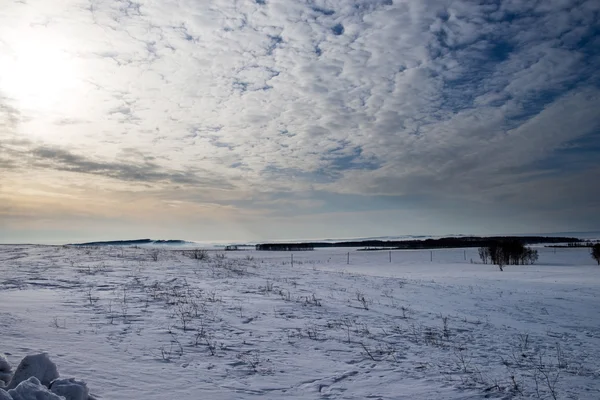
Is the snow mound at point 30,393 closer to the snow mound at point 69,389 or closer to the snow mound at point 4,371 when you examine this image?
the snow mound at point 69,389

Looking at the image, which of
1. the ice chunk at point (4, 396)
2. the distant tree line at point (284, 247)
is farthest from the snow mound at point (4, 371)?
the distant tree line at point (284, 247)

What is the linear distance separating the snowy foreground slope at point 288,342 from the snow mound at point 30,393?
4.44 ft

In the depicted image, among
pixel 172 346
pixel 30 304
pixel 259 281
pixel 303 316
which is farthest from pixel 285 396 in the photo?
pixel 259 281

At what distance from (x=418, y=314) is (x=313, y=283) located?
314 inches

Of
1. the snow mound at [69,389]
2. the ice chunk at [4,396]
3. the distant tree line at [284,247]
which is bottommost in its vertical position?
the snow mound at [69,389]

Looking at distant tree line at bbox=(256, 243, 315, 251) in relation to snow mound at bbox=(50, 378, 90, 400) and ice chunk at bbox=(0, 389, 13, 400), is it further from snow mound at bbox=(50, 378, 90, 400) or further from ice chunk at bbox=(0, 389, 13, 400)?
ice chunk at bbox=(0, 389, 13, 400)

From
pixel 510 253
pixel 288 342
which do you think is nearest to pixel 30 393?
pixel 288 342

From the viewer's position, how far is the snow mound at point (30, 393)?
4281 mm

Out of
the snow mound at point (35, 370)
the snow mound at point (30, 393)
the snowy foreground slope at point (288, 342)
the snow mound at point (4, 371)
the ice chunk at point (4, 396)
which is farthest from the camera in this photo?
the snowy foreground slope at point (288, 342)

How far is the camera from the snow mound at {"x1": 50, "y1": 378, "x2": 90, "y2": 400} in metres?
4.80

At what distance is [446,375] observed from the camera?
762 centimetres

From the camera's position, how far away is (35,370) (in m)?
5.09

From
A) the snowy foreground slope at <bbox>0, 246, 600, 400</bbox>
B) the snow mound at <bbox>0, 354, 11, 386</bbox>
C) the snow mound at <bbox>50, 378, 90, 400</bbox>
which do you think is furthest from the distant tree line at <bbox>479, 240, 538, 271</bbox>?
the snow mound at <bbox>0, 354, 11, 386</bbox>

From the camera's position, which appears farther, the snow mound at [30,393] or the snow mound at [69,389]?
the snow mound at [69,389]
